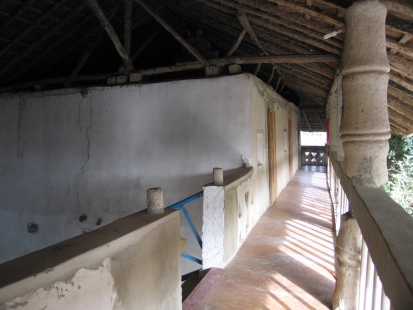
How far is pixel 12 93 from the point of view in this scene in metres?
7.32

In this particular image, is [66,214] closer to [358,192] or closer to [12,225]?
[12,225]

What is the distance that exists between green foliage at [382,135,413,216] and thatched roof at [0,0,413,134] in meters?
2.66

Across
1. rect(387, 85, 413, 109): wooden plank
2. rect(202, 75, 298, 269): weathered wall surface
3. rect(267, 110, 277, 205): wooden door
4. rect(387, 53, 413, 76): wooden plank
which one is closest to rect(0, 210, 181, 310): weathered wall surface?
rect(202, 75, 298, 269): weathered wall surface

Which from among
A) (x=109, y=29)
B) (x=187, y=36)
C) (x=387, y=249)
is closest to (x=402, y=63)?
(x=387, y=249)

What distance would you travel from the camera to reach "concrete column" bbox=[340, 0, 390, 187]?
2.61 meters

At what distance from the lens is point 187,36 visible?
7668 millimetres

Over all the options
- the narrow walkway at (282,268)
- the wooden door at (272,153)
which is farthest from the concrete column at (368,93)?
the wooden door at (272,153)

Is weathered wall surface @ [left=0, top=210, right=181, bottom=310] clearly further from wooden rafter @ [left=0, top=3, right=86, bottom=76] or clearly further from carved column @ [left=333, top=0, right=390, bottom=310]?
wooden rafter @ [left=0, top=3, right=86, bottom=76]

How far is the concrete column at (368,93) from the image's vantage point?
2605 millimetres

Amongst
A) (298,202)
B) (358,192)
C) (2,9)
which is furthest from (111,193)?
(358,192)

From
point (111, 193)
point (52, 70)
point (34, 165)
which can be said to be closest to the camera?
point (111, 193)

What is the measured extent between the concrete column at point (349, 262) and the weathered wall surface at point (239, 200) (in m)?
1.42

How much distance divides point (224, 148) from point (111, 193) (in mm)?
2747

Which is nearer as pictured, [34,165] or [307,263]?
[307,263]
